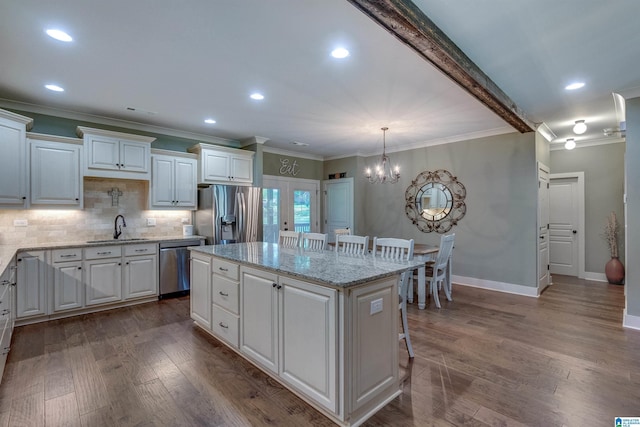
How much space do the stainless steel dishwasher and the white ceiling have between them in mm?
1839

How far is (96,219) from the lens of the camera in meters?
4.36

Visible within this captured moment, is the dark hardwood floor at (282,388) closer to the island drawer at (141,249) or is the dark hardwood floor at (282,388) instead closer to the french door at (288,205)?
the island drawer at (141,249)

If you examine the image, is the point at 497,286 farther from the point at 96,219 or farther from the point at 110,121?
the point at 110,121

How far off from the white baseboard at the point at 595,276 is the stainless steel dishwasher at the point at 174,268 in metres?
7.14

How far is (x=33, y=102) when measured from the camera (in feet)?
12.2

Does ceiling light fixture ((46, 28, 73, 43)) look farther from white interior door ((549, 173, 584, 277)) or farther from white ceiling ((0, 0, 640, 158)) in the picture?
white interior door ((549, 173, 584, 277))

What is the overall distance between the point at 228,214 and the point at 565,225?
6.48m

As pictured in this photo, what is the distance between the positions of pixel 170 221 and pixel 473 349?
460 centimetres

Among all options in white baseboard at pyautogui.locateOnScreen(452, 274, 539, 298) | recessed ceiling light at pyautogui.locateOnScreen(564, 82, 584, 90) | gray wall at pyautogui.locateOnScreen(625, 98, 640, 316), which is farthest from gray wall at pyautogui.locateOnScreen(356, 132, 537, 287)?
recessed ceiling light at pyautogui.locateOnScreen(564, 82, 584, 90)

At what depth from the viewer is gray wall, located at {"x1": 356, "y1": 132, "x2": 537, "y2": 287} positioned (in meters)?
4.67

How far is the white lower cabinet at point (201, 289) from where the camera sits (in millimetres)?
3137

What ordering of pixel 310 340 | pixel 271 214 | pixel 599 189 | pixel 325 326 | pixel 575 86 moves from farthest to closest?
pixel 271 214, pixel 599 189, pixel 575 86, pixel 310 340, pixel 325 326

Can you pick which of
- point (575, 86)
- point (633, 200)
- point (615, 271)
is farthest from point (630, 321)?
point (575, 86)

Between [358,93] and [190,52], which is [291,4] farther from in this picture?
[358,93]
